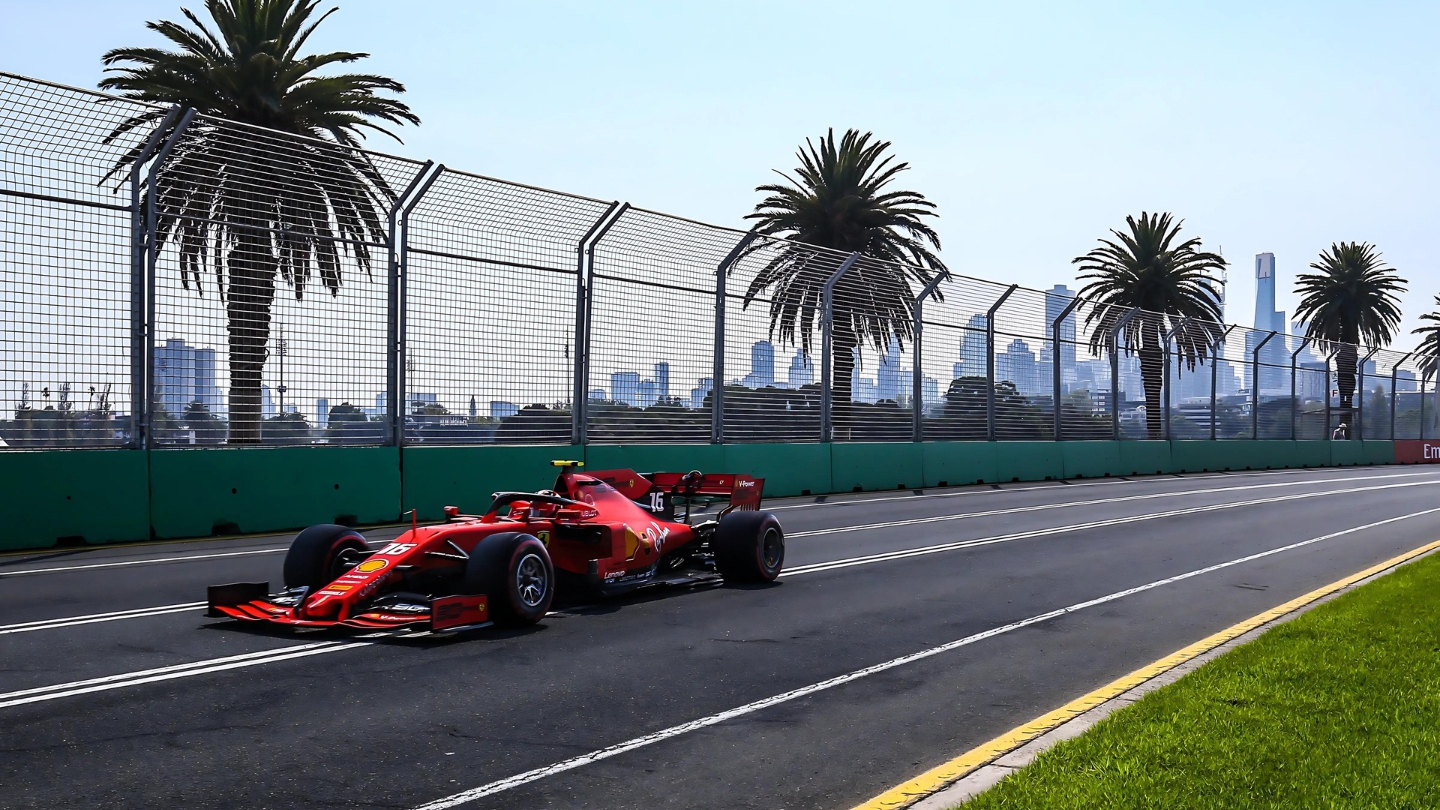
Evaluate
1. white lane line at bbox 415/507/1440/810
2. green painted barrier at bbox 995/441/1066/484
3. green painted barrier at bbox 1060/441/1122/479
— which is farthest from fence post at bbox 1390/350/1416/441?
white lane line at bbox 415/507/1440/810

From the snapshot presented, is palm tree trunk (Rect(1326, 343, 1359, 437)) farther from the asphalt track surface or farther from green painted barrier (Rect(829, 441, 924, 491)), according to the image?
the asphalt track surface

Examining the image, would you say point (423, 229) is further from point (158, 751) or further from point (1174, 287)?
point (1174, 287)

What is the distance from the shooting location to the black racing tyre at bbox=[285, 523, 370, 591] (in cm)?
803

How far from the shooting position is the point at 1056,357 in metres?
29.2

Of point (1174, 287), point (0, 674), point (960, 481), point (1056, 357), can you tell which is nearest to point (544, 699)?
point (0, 674)

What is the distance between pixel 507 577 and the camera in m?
7.65

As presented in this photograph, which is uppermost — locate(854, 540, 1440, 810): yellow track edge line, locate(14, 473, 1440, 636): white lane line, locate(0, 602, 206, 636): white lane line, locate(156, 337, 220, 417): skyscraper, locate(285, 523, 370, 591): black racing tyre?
locate(156, 337, 220, 417): skyscraper

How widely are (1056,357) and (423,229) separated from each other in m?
18.1

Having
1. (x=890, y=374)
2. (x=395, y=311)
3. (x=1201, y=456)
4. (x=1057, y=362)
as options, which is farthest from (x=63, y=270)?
(x=1201, y=456)

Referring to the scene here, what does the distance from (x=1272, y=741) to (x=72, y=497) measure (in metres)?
10.9

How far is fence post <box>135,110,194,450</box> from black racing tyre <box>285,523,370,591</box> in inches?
216

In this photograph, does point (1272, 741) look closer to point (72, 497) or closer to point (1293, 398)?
point (72, 497)

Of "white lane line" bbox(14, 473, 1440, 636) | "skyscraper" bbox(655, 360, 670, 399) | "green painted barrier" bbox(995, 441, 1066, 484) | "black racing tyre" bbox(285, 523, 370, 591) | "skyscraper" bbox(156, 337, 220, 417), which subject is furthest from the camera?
"green painted barrier" bbox(995, 441, 1066, 484)

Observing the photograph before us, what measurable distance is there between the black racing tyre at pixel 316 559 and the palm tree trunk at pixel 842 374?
15.1 meters
